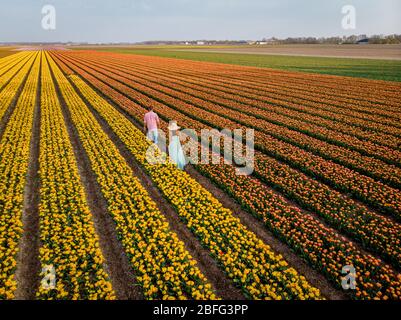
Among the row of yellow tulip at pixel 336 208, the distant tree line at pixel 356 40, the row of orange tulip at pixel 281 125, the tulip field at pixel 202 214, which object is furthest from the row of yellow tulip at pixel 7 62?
the distant tree line at pixel 356 40

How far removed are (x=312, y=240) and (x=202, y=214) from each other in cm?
327

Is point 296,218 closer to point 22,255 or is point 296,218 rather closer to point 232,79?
point 22,255

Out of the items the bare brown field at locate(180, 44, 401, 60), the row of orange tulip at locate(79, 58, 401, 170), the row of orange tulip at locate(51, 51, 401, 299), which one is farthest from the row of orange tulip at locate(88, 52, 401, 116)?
the bare brown field at locate(180, 44, 401, 60)

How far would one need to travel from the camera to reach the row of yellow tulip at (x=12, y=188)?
21.8 ft

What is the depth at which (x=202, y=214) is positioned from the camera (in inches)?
357

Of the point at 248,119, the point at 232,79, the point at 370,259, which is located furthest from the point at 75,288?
the point at 232,79

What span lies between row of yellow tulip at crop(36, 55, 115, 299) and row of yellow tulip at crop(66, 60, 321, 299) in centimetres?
271

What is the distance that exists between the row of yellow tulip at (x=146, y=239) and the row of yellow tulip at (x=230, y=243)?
743 mm

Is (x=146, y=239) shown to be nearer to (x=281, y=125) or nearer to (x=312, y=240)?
(x=312, y=240)

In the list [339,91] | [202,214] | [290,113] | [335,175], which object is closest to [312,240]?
[202,214]

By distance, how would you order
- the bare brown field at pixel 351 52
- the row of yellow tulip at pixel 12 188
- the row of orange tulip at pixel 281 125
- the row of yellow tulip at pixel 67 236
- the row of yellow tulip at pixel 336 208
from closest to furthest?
the row of yellow tulip at pixel 67 236 < the row of yellow tulip at pixel 12 188 < the row of yellow tulip at pixel 336 208 < the row of orange tulip at pixel 281 125 < the bare brown field at pixel 351 52

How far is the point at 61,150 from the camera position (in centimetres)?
1397

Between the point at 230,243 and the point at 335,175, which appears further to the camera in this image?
the point at 335,175

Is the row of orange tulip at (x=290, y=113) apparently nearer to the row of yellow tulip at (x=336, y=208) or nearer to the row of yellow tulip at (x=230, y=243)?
the row of yellow tulip at (x=336, y=208)
